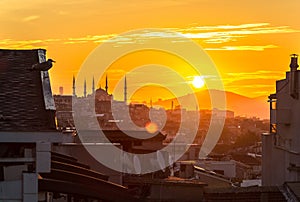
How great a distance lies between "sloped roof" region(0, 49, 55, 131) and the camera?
389 inches

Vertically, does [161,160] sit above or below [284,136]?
below

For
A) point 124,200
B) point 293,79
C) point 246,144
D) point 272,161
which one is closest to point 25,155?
point 124,200

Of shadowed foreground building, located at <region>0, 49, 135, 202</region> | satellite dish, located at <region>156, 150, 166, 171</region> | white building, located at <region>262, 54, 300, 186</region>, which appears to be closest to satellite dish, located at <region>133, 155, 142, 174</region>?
satellite dish, located at <region>156, 150, 166, 171</region>

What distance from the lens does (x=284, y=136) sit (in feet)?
85.8

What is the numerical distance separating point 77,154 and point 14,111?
28.1 feet

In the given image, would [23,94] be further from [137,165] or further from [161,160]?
[161,160]

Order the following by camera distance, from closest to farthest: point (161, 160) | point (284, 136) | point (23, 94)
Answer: point (23, 94)
point (161, 160)
point (284, 136)

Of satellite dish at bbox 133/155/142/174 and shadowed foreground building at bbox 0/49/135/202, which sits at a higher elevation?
shadowed foreground building at bbox 0/49/135/202

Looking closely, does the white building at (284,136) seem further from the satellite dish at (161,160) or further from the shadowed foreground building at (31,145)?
the shadowed foreground building at (31,145)

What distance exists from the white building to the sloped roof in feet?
44.1

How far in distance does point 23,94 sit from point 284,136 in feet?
56.0

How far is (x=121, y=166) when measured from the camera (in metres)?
18.9

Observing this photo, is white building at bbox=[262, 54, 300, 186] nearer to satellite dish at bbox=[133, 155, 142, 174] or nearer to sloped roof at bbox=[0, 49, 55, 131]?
satellite dish at bbox=[133, 155, 142, 174]

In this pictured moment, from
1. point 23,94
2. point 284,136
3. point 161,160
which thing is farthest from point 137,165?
point 23,94
